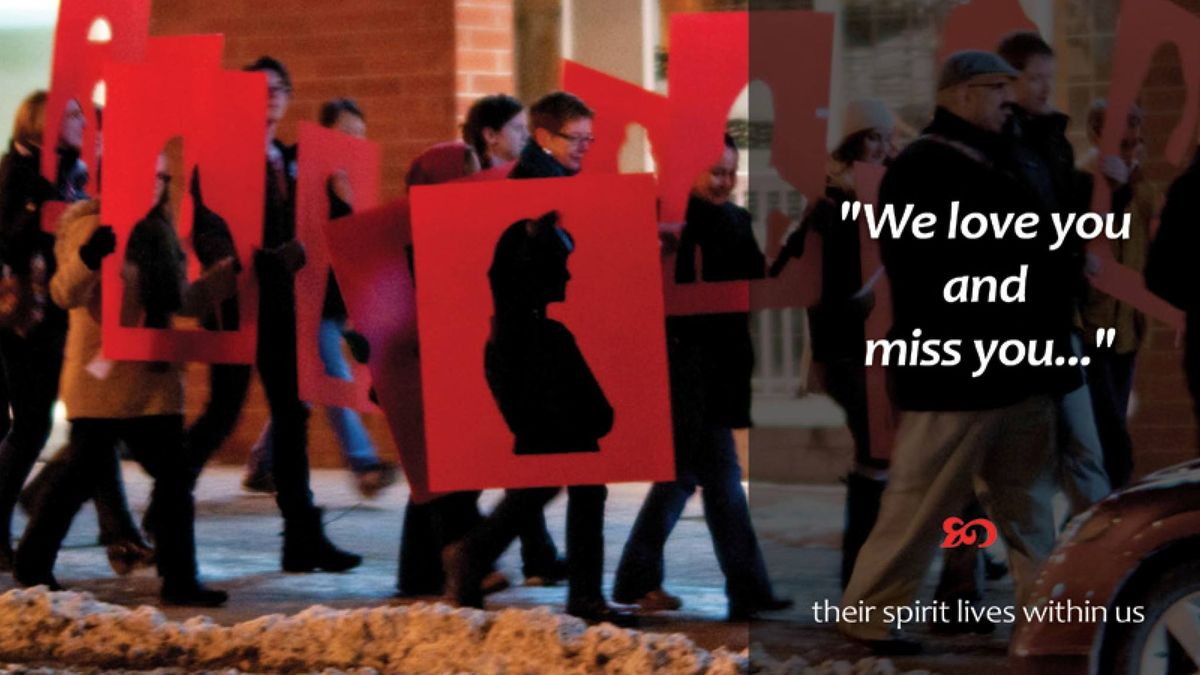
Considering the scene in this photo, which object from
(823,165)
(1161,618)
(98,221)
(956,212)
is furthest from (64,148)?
(1161,618)

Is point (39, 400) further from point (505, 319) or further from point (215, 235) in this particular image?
point (505, 319)

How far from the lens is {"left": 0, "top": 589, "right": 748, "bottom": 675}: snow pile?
6555 mm

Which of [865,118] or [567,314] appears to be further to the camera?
[865,118]

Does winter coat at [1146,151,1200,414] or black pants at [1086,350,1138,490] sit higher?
winter coat at [1146,151,1200,414]

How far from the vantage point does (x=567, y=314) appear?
23.2 ft

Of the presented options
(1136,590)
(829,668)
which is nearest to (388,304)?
(829,668)

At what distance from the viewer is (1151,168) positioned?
7867 mm

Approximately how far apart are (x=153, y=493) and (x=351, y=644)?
124 centimetres

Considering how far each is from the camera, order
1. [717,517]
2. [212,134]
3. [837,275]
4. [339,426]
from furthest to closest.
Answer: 1. [339,426]
2. [212,134]
3. [717,517]
4. [837,275]

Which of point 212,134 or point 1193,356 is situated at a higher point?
point 212,134

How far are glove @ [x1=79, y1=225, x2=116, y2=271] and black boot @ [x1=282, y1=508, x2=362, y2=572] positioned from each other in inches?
52.2

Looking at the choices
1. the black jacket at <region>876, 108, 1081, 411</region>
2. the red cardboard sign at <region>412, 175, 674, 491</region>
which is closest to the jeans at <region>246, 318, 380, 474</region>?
the red cardboard sign at <region>412, 175, 674, 491</region>

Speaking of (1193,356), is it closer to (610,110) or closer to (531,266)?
(531,266)

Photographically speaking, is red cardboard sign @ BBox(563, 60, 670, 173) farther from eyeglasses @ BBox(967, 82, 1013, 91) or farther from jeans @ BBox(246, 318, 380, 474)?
eyeglasses @ BBox(967, 82, 1013, 91)
